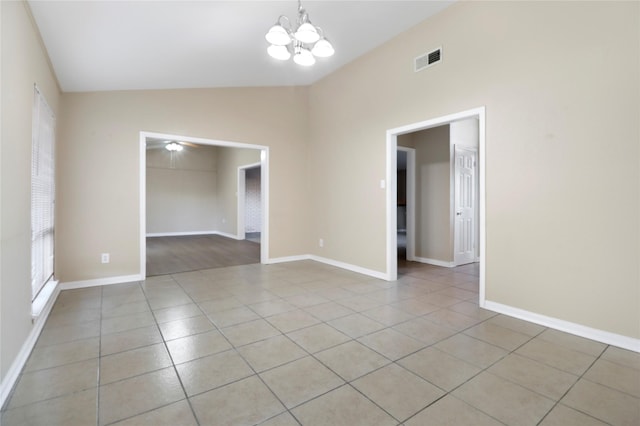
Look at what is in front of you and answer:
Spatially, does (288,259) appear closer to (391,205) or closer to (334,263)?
(334,263)

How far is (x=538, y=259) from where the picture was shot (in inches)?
105

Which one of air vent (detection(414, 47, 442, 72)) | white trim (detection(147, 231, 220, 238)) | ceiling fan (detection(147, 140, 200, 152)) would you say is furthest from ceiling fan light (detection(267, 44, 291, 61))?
white trim (detection(147, 231, 220, 238))

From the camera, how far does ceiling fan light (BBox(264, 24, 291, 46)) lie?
2.42 metres

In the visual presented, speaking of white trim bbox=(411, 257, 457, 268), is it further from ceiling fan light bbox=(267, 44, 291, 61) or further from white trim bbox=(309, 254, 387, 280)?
ceiling fan light bbox=(267, 44, 291, 61)

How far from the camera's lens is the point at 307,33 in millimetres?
2406

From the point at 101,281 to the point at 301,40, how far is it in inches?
150

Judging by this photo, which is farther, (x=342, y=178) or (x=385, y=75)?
(x=342, y=178)

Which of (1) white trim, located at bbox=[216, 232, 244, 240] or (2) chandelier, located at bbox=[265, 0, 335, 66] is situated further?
(1) white trim, located at bbox=[216, 232, 244, 240]

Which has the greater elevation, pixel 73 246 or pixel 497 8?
pixel 497 8

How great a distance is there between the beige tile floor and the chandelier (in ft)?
7.92

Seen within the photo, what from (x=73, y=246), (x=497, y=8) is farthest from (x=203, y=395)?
(x=497, y=8)

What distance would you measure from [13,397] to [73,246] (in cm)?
264

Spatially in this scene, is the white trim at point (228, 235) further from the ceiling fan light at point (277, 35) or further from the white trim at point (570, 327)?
the white trim at point (570, 327)

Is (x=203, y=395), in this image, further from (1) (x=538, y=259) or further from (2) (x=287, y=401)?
(1) (x=538, y=259)
